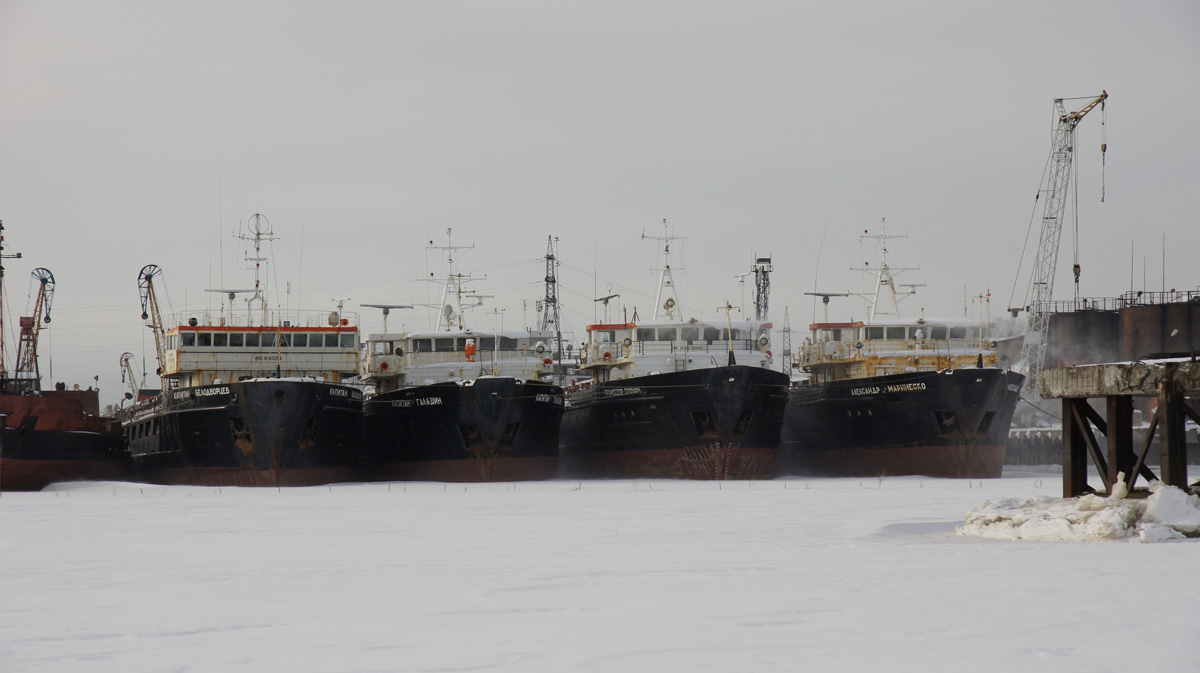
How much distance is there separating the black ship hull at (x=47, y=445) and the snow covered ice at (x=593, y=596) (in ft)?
63.4

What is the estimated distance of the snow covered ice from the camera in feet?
32.0

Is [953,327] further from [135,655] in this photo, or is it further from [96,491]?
[135,655]

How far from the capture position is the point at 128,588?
13711mm

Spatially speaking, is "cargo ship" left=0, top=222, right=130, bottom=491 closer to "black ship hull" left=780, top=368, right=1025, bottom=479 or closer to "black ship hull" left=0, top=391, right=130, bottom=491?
"black ship hull" left=0, top=391, right=130, bottom=491

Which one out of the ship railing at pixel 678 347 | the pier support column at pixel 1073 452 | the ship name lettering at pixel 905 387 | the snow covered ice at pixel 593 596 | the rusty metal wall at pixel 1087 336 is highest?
the rusty metal wall at pixel 1087 336

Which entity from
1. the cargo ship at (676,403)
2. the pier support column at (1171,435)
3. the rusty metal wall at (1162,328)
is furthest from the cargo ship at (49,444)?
the rusty metal wall at (1162,328)

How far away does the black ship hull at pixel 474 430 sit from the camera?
1640 inches

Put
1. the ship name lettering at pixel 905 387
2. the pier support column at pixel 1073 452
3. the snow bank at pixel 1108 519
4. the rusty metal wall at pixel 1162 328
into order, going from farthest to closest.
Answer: the rusty metal wall at pixel 1162 328
the ship name lettering at pixel 905 387
the pier support column at pixel 1073 452
the snow bank at pixel 1108 519

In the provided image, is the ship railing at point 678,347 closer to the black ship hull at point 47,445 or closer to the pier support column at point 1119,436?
the black ship hull at point 47,445

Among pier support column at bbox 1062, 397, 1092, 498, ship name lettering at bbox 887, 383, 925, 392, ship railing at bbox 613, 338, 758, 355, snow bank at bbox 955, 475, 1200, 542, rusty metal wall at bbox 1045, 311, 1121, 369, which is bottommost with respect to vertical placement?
snow bank at bbox 955, 475, 1200, 542

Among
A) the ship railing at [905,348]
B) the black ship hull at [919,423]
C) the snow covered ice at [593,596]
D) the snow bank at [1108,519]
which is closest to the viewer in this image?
the snow covered ice at [593,596]

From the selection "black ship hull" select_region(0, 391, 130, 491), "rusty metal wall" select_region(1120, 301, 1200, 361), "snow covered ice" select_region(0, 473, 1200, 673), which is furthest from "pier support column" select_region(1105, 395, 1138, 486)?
"rusty metal wall" select_region(1120, 301, 1200, 361)

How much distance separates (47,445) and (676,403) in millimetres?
23204

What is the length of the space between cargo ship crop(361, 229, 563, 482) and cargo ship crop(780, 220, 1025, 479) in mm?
11779
